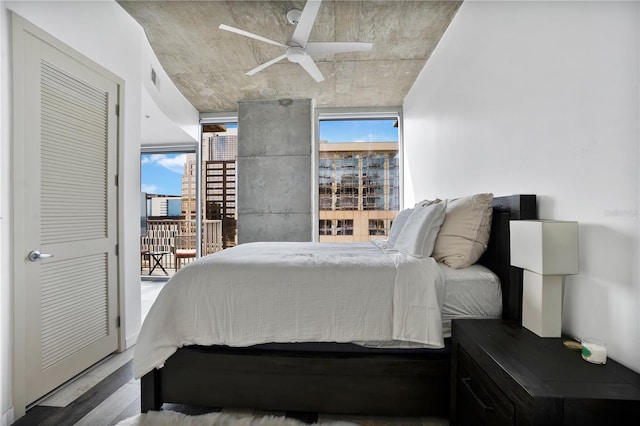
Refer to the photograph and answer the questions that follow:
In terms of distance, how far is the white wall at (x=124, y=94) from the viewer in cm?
161

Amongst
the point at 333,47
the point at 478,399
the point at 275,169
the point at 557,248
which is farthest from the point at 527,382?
the point at 275,169

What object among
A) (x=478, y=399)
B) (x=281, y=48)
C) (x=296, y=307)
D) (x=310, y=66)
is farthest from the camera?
(x=281, y=48)

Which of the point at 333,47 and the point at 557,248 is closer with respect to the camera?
the point at 557,248

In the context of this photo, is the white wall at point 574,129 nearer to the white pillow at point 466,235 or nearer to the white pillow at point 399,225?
the white pillow at point 466,235

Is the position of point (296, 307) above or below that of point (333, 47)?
below

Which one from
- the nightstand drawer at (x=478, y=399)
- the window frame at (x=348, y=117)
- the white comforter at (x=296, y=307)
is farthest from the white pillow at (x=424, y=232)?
the window frame at (x=348, y=117)

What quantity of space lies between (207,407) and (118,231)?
158cm

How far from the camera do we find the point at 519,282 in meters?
1.50

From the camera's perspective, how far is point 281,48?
129 inches

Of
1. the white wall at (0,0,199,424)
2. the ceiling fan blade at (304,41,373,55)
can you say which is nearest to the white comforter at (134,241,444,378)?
the white wall at (0,0,199,424)

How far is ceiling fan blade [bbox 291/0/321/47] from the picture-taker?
218 centimetres

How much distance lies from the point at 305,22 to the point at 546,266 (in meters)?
2.36

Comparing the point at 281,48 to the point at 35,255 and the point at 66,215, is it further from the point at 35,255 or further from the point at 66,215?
the point at 35,255

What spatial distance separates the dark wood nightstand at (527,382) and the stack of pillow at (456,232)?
0.43m
